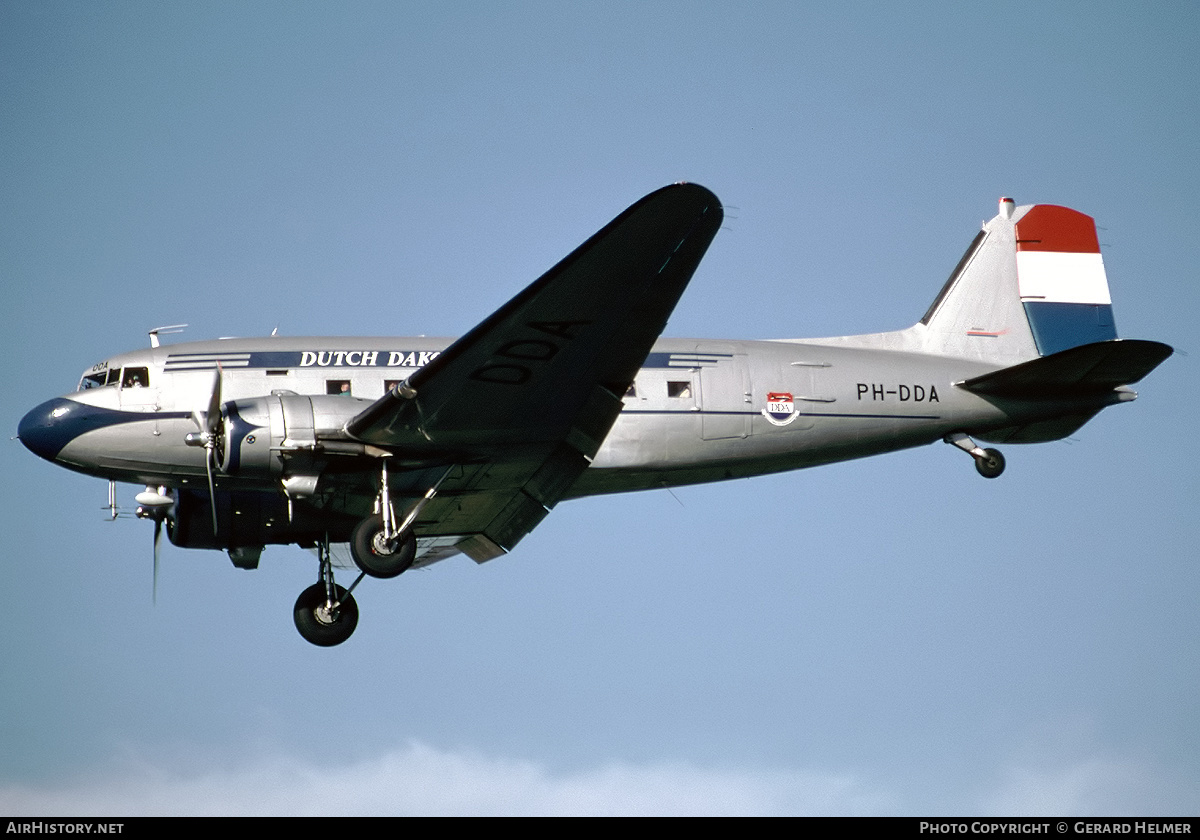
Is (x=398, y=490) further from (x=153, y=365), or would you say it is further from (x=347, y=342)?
(x=153, y=365)

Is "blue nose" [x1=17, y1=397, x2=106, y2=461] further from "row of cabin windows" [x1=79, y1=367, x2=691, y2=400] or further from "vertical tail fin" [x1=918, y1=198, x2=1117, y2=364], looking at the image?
"vertical tail fin" [x1=918, y1=198, x2=1117, y2=364]

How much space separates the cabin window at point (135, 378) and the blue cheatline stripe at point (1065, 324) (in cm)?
1176

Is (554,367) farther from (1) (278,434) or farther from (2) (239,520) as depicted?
(2) (239,520)

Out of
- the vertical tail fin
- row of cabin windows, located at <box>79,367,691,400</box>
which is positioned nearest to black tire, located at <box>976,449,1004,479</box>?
the vertical tail fin

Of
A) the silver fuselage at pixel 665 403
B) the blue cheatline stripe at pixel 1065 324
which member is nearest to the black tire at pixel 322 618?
the silver fuselage at pixel 665 403

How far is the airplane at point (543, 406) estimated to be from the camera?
48.5 ft

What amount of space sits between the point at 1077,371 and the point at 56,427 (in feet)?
39.4

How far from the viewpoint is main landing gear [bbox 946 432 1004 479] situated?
1883 cm

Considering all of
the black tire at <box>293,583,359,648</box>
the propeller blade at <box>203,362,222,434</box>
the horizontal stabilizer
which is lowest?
the black tire at <box>293,583,359,648</box>

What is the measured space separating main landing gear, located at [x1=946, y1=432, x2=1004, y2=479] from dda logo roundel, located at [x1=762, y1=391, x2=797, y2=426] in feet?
7.62

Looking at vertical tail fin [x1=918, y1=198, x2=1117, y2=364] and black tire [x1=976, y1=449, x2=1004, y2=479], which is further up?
vertical tail fin [x1=918, y1=198, x2=1117, y2=364]

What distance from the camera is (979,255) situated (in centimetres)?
2112

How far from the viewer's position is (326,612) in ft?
58.8

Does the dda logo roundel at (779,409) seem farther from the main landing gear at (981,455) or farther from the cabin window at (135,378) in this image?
the cabin window at (135,378)
